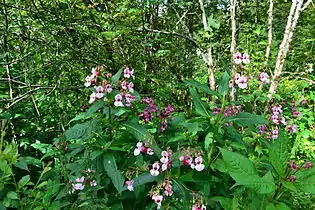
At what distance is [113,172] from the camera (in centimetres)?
177

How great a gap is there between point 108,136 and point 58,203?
1.43 ft

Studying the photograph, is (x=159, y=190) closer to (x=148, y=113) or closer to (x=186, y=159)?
(x=186, y=159)

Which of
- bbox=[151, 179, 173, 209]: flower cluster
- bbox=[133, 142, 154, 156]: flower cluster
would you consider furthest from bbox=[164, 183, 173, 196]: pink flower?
bbox=[133, 142, 154, 156]: flower cluster

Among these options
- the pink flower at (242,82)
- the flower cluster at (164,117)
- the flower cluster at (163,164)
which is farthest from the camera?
the flower cluster at (164,117)

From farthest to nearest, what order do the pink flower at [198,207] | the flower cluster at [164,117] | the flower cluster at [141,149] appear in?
the flower cluster at [164,117] → the flower cluster at [141,149] → the pink flower at [198,207]

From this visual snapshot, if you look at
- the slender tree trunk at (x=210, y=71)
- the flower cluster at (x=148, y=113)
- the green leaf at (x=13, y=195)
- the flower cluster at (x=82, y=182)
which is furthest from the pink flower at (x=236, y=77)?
the slender tree trunk at (x=210, y=71)

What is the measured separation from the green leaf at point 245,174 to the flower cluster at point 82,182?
0.66 metres

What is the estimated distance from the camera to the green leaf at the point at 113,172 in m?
1.73

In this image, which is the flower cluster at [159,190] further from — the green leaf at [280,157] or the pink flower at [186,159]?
the green leaf at [280,157]

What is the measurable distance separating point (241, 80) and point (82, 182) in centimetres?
93

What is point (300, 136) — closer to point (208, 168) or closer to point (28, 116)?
point (208, 168)

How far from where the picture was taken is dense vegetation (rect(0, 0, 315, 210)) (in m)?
1.68

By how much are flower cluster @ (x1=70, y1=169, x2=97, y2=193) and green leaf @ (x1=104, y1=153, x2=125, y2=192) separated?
8 cm

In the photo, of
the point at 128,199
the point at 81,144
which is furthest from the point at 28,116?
the point at 128,199
